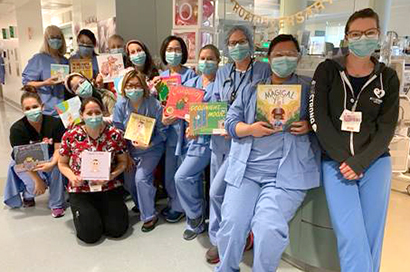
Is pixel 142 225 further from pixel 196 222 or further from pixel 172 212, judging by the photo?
pixel 196 222

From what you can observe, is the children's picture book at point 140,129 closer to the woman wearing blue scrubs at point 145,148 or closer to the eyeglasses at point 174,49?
the woman wearing blue scrubs at point 145,148

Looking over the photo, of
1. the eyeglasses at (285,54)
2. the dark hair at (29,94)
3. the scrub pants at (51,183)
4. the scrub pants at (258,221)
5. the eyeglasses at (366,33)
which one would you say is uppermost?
the eyeglasses at (366,33)

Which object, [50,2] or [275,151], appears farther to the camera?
[50,2]

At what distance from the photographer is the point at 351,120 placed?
1660mm

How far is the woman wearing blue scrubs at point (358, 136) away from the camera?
160 centimetres

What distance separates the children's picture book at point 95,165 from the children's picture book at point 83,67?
3.49 ft

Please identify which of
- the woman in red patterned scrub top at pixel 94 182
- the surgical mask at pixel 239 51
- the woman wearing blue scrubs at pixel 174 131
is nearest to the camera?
the surgical mask at pixel 239 51

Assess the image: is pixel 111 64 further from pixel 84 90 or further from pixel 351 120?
pixel 351 120

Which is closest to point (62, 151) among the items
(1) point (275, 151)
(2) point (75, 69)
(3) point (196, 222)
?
(2) point (75, 69)

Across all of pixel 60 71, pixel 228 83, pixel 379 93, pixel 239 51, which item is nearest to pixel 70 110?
pixel 60 71

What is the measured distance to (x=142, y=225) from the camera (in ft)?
8.80

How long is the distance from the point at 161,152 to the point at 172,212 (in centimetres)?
53

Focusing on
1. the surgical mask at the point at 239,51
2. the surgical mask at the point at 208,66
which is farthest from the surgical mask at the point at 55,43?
the surgical mask at the point at 239,51

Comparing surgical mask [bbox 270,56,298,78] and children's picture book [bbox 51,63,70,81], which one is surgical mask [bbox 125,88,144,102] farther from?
surgical mask [bbox 270,56,298,78]
